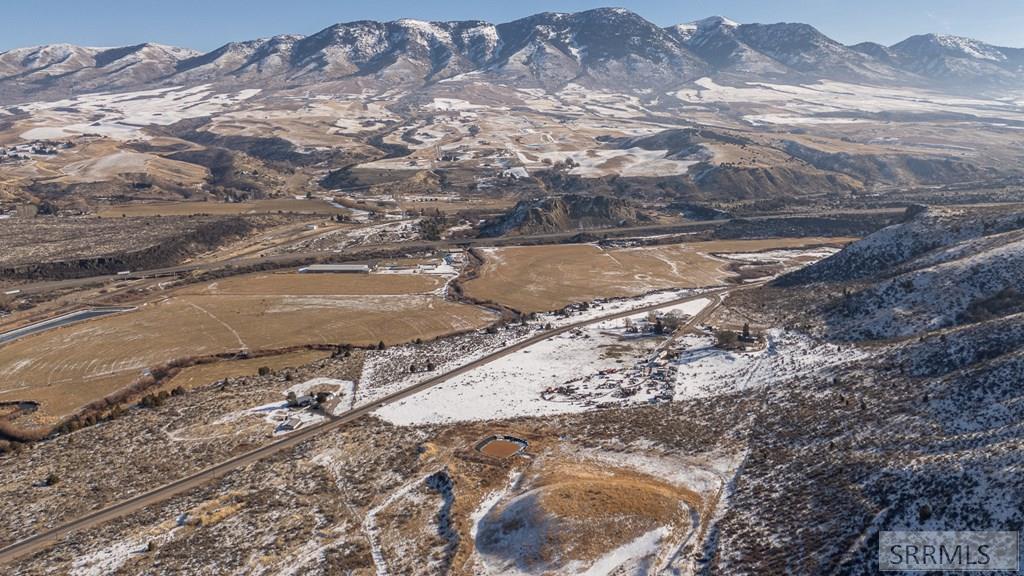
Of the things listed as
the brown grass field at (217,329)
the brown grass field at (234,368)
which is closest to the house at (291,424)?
the brown grass field at (234,368)

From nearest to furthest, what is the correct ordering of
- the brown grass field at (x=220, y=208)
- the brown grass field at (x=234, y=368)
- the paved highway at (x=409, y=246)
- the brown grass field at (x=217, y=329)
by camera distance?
the brown grass field at (x=234, y=368), the brown grass field at (x=217, y=329), the paved highway at (x=409, y=246), the brown grass field at (x=220, y=208)

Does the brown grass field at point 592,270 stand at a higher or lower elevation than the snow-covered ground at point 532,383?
higher

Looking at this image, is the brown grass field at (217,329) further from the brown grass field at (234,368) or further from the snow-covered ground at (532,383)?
the snow-covered ground at (532,383)

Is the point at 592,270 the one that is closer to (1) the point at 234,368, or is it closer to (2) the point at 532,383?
(2) the point at 532,383

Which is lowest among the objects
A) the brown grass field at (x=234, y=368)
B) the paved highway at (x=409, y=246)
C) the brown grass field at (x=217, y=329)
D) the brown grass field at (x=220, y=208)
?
the brown grass field at (x=234, y=368)

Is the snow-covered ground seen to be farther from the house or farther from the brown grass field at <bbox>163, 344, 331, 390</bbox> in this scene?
the brown grass field at <bbox>163, 344, 331, 390</bbox>

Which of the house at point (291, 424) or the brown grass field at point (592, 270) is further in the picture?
the brown grass field at point (592, 270)

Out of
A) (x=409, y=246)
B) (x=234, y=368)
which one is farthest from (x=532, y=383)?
(x=409, y=246)
